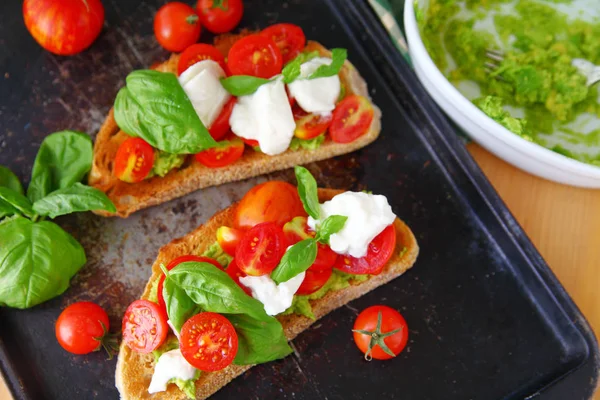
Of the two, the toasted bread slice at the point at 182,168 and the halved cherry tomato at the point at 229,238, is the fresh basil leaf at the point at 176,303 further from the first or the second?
the toasted bread slice at the point at 182,168

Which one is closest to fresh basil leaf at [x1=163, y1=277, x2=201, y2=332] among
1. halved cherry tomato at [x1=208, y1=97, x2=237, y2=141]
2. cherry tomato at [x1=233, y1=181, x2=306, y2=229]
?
cherry tomato at [x1=233, y1=181, x2=306, y2=229]

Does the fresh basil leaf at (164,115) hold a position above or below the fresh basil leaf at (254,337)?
above

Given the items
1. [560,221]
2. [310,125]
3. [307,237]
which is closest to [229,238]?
[307,237]

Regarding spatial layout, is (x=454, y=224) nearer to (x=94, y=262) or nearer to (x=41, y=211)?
(x=94, y=262)

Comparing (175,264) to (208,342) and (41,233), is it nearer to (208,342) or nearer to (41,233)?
(208,342)

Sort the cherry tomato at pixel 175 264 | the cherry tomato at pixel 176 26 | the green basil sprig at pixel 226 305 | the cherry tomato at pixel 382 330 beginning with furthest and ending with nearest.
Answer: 1. the cherry tomato at pixel 176 26
2. the cherry tomato at pixel 382 330
3. the cherry tomato at pixel 175 264
4. the green basil sprig at pixel 226 305

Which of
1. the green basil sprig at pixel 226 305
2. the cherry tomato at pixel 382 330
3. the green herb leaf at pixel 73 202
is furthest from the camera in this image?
the cherry tomato at pixel 382 330

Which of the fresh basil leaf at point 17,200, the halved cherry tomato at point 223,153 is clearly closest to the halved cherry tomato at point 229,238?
the halved cherry tomato at point 223,153
